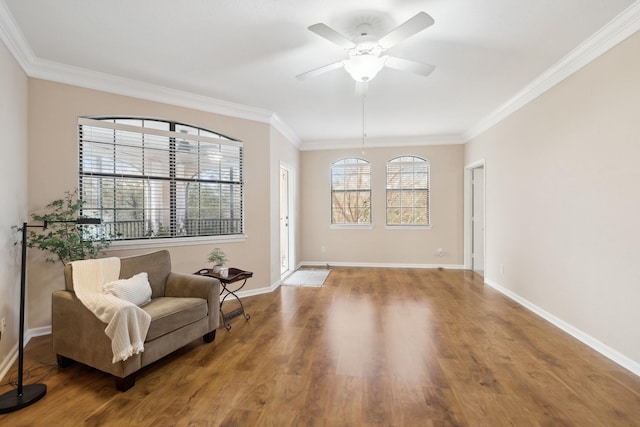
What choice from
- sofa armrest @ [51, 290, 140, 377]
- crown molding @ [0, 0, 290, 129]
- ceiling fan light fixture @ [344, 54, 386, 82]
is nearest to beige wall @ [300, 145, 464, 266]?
crown molding @ [0, 0, 290, 129]

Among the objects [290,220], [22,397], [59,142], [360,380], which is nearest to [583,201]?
[360,380]

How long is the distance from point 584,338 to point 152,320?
12.4 feet

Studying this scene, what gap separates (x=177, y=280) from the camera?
296cm

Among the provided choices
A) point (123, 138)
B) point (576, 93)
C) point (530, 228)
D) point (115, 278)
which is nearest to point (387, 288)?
point (530, 228)

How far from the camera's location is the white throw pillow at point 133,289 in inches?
95.4

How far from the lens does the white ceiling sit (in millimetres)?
2240

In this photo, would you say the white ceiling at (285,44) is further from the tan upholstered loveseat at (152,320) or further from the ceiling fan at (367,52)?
the tan upholstered loveseat at (152,320)

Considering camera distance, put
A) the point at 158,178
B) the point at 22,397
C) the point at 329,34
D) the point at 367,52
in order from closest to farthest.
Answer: the point at 22,397, the point at 329,34, the point at 367,52, the point at 158,178

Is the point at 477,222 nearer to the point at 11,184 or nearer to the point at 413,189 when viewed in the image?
the point at 413,189

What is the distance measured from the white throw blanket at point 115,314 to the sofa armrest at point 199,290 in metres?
0.61

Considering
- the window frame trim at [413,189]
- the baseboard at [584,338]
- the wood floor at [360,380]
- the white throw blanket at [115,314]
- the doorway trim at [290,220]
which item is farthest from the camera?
the window frame trim at [413,189]

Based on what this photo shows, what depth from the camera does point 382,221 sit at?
658 centimetres

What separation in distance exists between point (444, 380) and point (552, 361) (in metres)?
1.04

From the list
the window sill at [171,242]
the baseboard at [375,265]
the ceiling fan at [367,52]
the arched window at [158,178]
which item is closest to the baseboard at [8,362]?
the window sill at [171,242]
